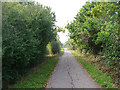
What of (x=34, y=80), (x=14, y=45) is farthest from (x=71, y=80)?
(x=14, y=45)

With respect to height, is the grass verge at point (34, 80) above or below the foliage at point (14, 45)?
below

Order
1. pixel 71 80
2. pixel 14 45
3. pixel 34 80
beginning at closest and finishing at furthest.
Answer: pixel 14 45, pixel 34 80, pixel 71 80

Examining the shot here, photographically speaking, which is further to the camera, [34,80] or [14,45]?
[34,80]

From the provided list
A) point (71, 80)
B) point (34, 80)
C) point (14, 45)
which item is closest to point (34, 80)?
point (34, 80)

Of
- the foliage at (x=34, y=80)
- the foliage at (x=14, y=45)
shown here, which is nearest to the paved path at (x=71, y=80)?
the foliage at (x=34, y=80)

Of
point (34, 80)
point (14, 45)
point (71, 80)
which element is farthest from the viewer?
point (71, 80)

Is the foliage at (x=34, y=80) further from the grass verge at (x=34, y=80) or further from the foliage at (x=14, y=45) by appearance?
the foliage at (x=14, y=45)

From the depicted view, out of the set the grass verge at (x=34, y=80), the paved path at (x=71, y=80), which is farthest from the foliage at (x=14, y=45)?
the paved path at (x=71, y=80)

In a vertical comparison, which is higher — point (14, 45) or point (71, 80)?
point (14, 45)

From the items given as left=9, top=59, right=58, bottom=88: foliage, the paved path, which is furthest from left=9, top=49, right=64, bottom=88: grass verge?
the paved path

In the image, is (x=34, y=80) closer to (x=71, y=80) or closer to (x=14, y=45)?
(x=71, y=80)

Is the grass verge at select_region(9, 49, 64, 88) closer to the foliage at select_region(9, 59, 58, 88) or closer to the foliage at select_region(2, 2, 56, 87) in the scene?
the foliage at select_region(9, 59, 58, 88)

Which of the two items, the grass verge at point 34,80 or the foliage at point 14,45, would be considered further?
the grass verge at point 34,80

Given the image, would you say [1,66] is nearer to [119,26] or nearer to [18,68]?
[18,68]
